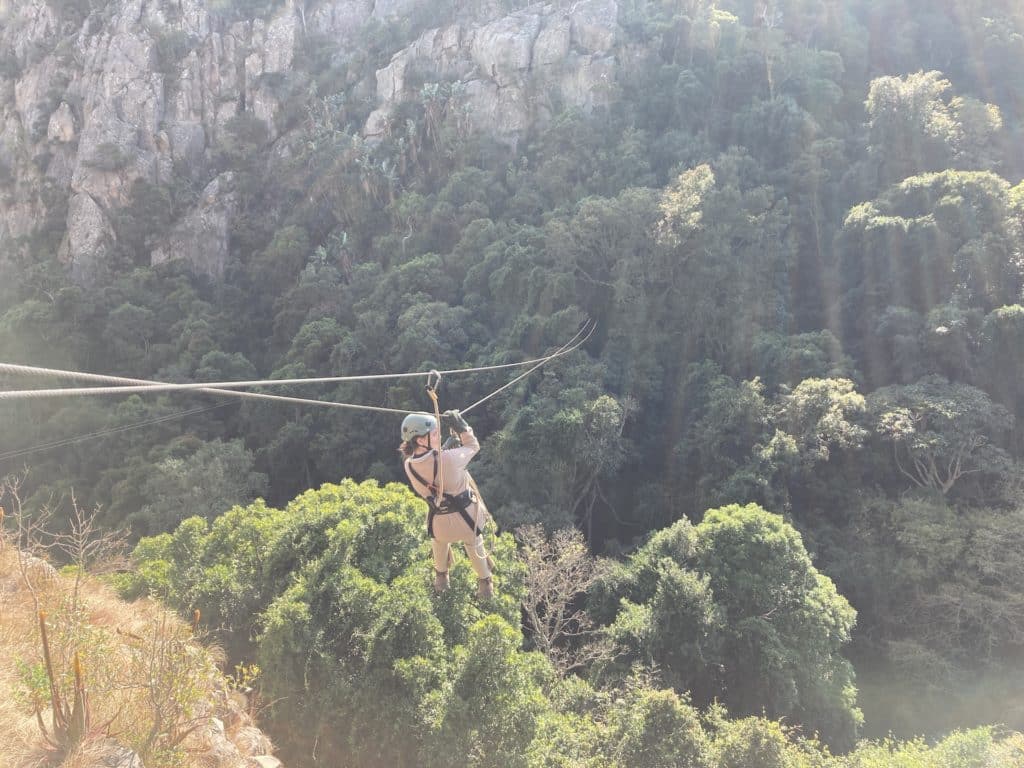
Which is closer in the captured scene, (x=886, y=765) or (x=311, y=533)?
(x=886, y=765)

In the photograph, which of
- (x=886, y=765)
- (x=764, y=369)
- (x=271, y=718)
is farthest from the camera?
(x=764, y=369)

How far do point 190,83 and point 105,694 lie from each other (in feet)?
142

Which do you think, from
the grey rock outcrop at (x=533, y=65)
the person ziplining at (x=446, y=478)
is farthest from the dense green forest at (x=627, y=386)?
the person ziplining at (x=446, y=478)

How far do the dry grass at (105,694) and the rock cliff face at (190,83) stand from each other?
31814 millimetres

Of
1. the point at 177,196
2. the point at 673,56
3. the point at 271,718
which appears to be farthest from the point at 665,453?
the point at 177,196

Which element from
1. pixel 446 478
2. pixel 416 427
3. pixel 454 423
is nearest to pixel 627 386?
pixel 454 423

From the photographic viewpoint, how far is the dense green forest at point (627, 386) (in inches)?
350

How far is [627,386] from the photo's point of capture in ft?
70.7

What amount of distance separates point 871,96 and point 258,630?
30.5 meters

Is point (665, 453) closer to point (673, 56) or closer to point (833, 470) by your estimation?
point (833, 470)

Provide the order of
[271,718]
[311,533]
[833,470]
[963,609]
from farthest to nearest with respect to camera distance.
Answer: [833,470] < [963,609] < [311,533] < [271,718]

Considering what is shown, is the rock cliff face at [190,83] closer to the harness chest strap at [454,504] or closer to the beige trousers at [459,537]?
the beige trousers at [459,537]

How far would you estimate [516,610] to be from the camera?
9.80 metres

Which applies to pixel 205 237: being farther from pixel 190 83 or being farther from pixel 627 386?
pixel 627 386
